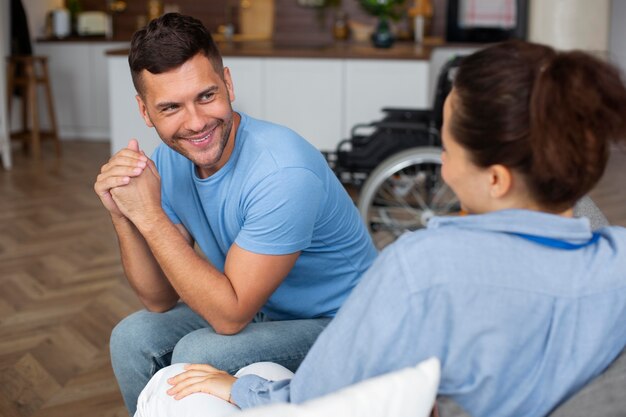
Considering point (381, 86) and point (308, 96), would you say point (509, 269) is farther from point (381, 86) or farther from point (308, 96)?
point (308, 96)

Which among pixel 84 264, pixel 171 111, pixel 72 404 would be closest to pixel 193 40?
pixel 171 111

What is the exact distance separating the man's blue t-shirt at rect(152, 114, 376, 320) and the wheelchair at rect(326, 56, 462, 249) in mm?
1876

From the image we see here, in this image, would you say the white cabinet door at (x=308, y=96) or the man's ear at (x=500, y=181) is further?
the white cabinet door at (x=308, y=96)

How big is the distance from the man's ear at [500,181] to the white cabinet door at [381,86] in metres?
4.58

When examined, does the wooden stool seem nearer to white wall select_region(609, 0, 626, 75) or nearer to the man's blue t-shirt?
white wall select_region(609, 0, 626, 75)

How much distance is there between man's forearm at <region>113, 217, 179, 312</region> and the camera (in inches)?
73.0

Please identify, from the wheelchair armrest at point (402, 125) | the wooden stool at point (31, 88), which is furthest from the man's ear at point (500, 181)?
the wooden stool at point (31, 88)

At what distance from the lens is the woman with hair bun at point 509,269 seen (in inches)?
40.7

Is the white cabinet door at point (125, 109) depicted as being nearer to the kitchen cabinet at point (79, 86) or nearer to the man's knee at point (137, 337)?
the kitchen cabinet at point (79, 86)

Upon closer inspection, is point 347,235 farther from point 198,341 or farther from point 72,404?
point 72,404

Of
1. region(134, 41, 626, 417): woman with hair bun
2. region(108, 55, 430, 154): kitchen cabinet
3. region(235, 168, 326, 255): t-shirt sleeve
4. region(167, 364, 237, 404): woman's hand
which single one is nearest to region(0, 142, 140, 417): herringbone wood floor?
region(108, 55, 430, 154): kitchen cabinet

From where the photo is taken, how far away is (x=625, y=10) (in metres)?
7.62

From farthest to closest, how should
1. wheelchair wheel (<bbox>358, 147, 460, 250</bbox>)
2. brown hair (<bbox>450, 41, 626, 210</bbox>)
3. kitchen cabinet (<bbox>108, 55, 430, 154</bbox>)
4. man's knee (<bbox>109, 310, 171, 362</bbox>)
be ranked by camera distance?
kitchen cabinet (<bbox>108, 55, 430, 154</bbox>) → wheelchair wheel (<bbox>358, 147, 460, 250</bbox>) → man's knee (<bbox>109, 310, 171, 362</bbox>) → brown hair (<bbox>450, 41, 626, 210</bbox>)

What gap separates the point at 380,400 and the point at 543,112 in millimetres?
384
